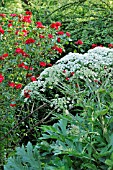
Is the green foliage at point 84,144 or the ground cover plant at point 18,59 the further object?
the ground cover plant at point 18,59

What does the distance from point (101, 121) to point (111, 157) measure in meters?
0.27

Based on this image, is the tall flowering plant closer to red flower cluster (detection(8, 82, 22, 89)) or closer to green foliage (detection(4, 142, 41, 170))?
red flower cluster (detection(8, 82, 22, 89))

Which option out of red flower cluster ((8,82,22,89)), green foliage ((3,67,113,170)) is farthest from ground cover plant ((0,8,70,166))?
green foliage ((3,67,113,170))

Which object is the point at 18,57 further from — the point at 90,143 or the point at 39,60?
the point at 90,143

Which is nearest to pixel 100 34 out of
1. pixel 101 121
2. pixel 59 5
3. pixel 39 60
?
pixel 59 5

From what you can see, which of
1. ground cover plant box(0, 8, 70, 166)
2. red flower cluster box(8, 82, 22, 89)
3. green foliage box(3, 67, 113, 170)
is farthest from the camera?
ground cover plant box(0, 8, 70, 166)

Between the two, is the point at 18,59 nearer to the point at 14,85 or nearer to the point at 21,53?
the point at 21,53

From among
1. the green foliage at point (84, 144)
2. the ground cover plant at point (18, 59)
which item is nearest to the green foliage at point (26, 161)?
the green foliage at point (84, 144)

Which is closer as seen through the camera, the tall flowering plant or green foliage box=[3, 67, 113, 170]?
green foliage box=[3, 67, 113, 170]

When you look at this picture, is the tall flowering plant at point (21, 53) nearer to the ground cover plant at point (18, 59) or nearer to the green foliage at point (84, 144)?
the ground cover plant at point (18, 59)

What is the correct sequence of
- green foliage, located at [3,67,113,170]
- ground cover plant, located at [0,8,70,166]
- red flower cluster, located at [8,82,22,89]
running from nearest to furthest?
green foliage, located at [3,67,113,170], red flower cluster, located at [8,82,22,89], ground cover plant, located at [0,8,70,166]

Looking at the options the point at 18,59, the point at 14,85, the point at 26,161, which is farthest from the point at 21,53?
the point at 26,161

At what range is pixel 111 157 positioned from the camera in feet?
7.01

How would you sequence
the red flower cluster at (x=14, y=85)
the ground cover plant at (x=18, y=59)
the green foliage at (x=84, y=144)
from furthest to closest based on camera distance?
the ground cover plant at (x=18, y=59), the red flower cluster at (x=14, y=85), the green foliage at (x=84, y=144)
